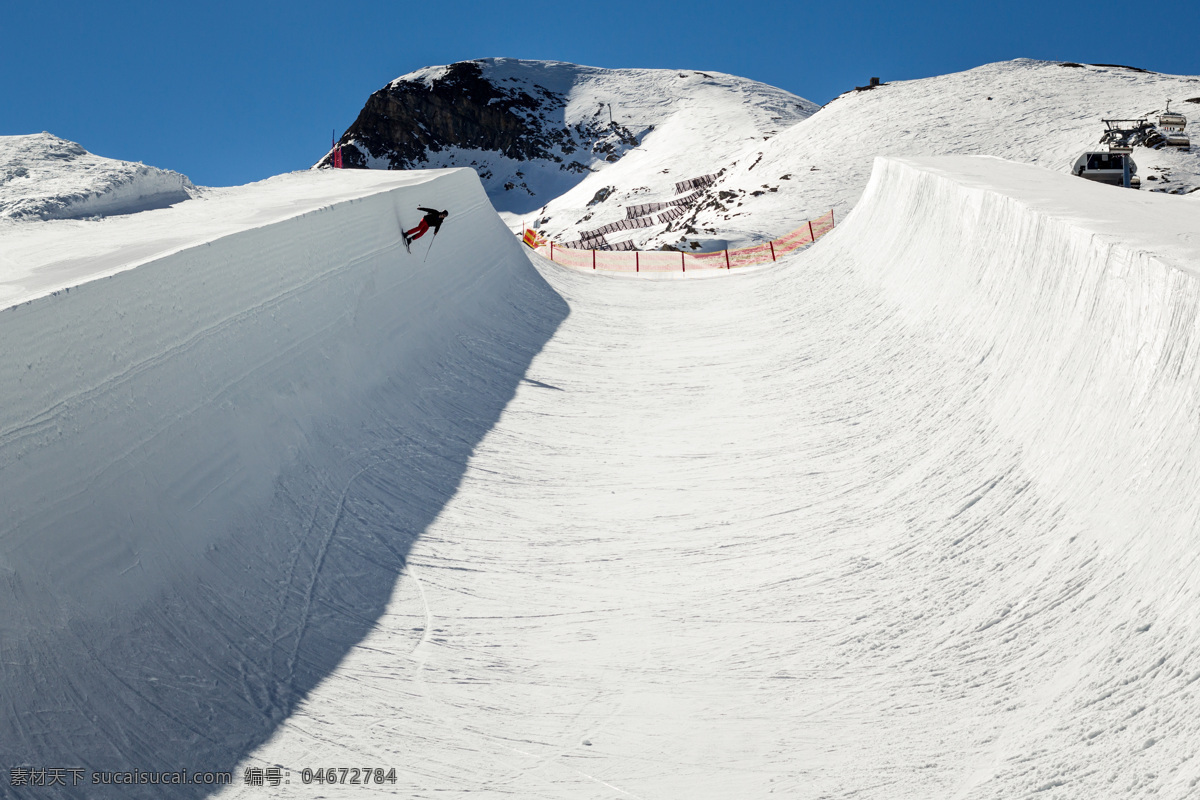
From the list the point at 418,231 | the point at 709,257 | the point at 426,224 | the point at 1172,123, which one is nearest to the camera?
the point at 418,231

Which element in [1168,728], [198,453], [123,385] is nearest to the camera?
[1168,728]

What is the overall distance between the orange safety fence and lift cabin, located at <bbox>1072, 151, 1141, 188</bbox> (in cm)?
736

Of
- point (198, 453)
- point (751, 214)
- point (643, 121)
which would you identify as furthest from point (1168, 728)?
point (643, 121)

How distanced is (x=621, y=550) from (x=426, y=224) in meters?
9.24

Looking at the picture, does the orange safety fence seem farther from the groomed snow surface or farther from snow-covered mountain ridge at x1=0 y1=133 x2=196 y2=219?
the groomed snow surface

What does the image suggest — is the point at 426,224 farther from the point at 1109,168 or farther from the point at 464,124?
the point at 464,124

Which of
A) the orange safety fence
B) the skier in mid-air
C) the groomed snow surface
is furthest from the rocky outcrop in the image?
the groomed snow surface

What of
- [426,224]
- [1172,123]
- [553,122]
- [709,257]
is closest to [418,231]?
[426,224]

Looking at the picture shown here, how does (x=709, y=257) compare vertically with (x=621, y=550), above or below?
above

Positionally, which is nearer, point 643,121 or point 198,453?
point 198,453

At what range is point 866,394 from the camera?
11.5 meters

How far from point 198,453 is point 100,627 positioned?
2.06 meters

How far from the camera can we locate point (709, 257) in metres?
27.9

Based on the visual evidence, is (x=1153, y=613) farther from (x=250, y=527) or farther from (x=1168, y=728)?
(x=250, y=527)
